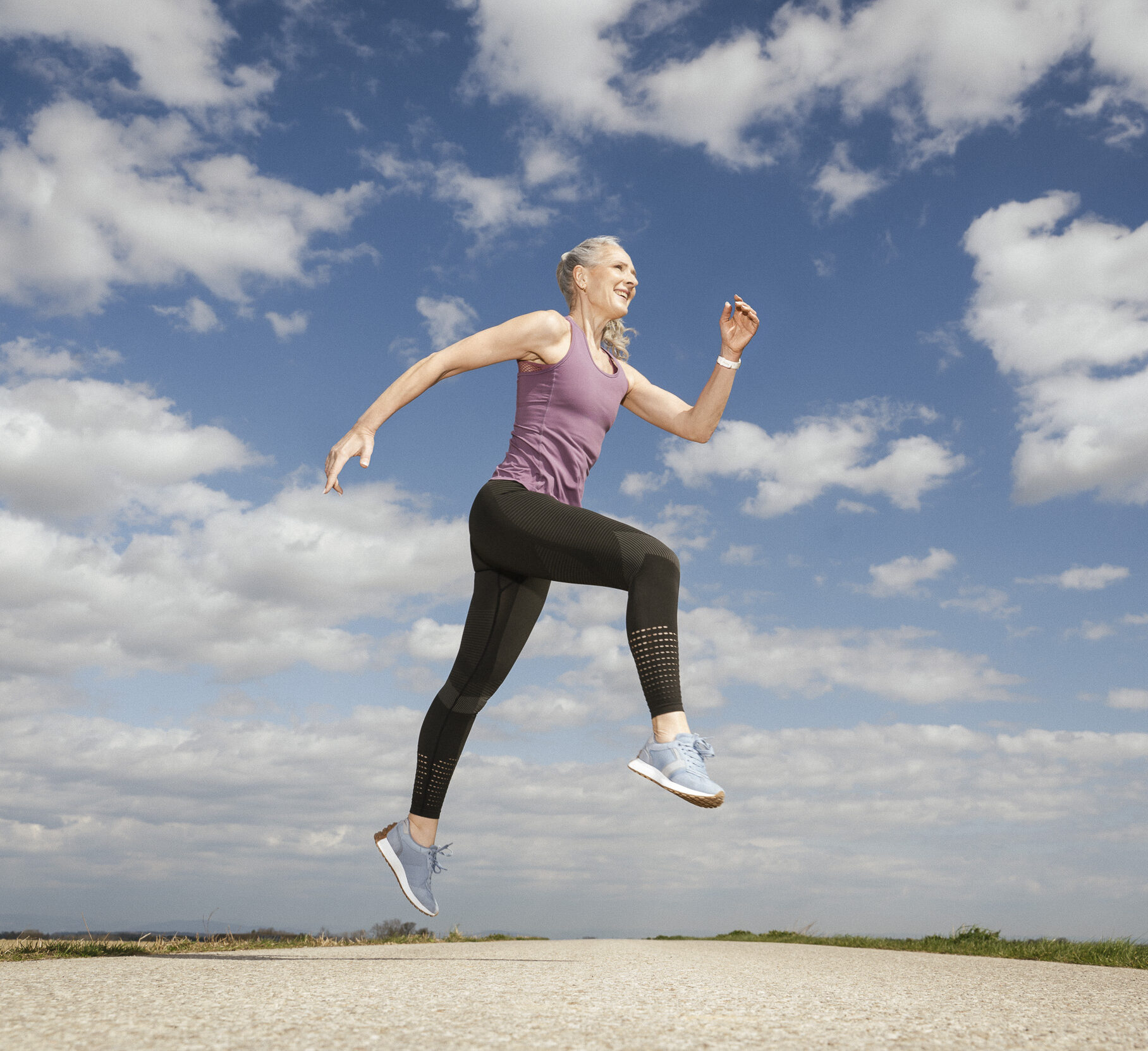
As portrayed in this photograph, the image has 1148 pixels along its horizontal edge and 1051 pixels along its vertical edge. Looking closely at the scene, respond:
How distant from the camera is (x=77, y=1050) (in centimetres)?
183

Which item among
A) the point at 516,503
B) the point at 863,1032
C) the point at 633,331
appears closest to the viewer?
the point at 863,1032

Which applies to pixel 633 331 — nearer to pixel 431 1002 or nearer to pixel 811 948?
pixel 431 1002

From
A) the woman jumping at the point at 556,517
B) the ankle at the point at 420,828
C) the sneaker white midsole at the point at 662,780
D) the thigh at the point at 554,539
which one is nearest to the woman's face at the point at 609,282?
the woman jumping at the point at 556,517

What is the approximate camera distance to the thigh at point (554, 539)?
3.47m

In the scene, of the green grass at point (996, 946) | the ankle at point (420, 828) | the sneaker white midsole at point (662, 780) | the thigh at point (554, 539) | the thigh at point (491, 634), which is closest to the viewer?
the sneaker white midsole at point (662, 780)

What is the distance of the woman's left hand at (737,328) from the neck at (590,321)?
582mm

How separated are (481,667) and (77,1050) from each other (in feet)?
8.05

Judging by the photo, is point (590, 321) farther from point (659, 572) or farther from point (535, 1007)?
point (535, 1007)

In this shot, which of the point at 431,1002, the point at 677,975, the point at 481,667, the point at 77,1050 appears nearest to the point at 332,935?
the point at 481,667

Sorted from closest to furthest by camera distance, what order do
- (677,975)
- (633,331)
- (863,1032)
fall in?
(863,1032)
(677,975)
(633,331)

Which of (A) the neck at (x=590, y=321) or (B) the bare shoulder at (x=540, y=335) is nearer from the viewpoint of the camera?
(B) the bare shoulder at (x=540, y=335)

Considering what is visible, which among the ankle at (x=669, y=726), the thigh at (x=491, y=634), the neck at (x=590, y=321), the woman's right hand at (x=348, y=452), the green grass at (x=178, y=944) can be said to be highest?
the neck at (x=590, y=321)

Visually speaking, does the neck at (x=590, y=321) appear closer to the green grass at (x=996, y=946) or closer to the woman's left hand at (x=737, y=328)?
the woman's left hand at (x=737, y=328)

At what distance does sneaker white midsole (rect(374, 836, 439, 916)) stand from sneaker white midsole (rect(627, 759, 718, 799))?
1687 mm
